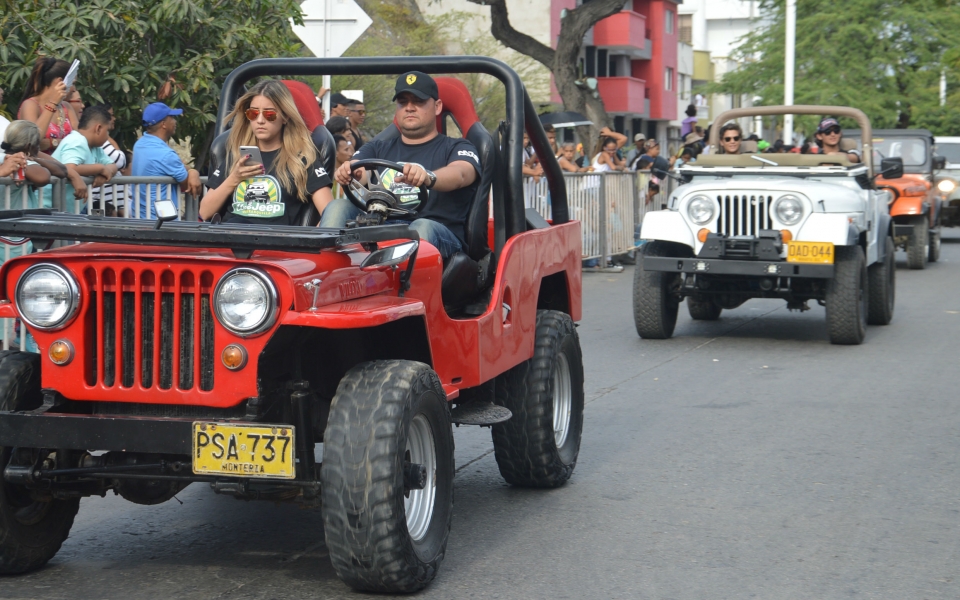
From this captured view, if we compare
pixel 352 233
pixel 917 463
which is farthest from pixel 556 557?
pixel 917 463

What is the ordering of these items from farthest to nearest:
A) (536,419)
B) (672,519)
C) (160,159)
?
(160,159) < (536,419) < (672,519)

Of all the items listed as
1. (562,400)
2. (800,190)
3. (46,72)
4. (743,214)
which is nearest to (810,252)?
(800,190)

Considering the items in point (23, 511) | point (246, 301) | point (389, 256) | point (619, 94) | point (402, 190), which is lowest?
point (23, 511)

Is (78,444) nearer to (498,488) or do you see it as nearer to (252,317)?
(252,317)

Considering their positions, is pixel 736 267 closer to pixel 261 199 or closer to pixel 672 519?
pixel 672 519

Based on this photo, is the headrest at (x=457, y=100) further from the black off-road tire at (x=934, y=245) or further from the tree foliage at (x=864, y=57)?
the tree foliage at (x=864, y=57)

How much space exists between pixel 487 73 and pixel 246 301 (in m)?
2.15

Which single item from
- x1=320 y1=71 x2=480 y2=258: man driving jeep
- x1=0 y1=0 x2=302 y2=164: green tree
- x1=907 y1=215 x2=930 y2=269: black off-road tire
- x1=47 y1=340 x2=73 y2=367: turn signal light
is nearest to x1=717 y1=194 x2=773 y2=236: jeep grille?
x1=0 y1=0 x2=302 y2=164: green tree

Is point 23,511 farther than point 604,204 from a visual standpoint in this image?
No

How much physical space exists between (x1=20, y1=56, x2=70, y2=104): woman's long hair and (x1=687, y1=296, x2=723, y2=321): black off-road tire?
20.3 feet

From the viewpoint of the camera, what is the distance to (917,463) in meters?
6.61

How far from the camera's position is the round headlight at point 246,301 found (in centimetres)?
401

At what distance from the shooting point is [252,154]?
5023 mm

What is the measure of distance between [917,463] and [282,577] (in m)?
3.53
